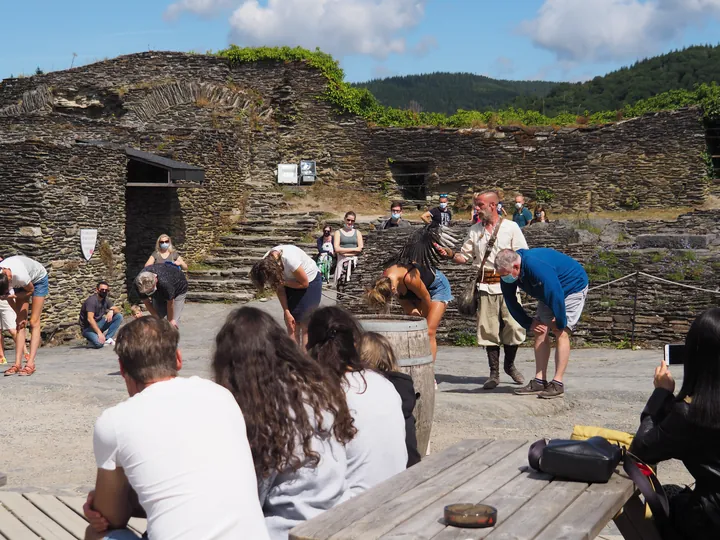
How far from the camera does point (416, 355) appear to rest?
18.9 feet

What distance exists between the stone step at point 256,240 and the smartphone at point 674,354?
16.7m

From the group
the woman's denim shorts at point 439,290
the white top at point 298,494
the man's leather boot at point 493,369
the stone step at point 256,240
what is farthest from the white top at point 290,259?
the stone step at point 256,240

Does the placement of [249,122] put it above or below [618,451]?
above

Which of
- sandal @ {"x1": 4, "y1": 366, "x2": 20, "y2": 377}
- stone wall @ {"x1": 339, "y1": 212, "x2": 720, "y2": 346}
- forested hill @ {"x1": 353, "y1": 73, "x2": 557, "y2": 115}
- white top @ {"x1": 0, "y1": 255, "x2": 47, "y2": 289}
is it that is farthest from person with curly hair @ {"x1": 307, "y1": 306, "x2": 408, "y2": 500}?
forested hill @ {"x1": 353, "y1": 73, "x2": 557, "y2": 115}

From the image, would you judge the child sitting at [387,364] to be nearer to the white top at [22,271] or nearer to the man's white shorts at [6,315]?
the white top at [22,271]

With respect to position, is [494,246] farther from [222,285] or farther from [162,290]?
[222,285]

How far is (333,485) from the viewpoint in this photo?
327 centimetres

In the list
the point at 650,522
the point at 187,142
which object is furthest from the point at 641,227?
the point at 650,522

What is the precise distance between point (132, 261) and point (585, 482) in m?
17.8

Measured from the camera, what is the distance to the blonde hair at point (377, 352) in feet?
14.4

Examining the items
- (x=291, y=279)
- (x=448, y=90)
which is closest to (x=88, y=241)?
(x=291, y=279)

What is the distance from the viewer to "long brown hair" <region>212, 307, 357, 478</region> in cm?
316

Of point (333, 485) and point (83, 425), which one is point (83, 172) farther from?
point (333, 485)

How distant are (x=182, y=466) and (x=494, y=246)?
582 centimetres
